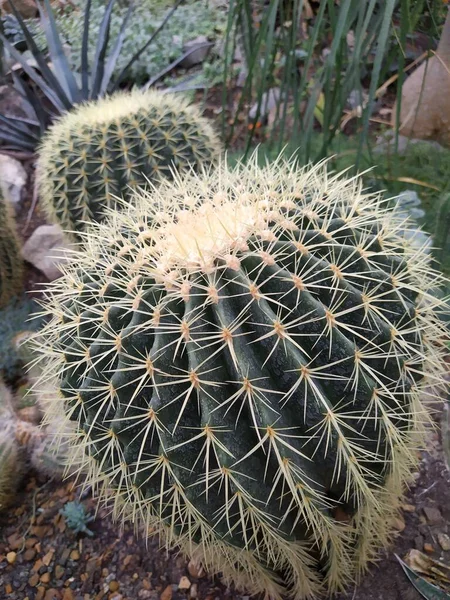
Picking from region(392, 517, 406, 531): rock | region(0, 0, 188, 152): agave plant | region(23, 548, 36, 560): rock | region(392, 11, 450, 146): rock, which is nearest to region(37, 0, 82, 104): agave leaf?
region(0, 0, 188, 152): agave plant

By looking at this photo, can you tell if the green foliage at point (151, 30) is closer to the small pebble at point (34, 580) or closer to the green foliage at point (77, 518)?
the green foliage at point (77, 518)

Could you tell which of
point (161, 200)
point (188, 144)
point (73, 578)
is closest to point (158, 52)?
point (188, 144)

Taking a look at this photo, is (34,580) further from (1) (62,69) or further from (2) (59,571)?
(1) (62,69)

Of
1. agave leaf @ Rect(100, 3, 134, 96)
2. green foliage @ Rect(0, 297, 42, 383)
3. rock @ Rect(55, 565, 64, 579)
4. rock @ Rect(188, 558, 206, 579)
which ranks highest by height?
agave leaf @ Rect(100, 3, 134, 96)

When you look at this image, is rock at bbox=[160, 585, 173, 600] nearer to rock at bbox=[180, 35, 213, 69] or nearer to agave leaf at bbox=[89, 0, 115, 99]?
agave leaf at bbox=[89, 0, 115, 99]

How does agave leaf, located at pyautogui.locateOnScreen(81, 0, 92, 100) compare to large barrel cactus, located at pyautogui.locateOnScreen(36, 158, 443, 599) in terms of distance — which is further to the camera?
agave leaf, located at pyautogui.locateOnScreen(81, 0, 92, 100)

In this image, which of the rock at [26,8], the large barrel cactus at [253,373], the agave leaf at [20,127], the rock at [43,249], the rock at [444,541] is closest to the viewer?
the large barrel cactus at [253,373]

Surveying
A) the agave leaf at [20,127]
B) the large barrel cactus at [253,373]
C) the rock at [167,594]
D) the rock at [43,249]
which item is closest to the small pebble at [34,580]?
the rock at [167,594]
